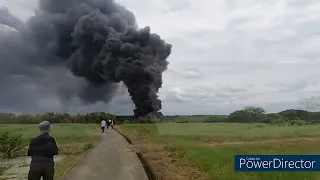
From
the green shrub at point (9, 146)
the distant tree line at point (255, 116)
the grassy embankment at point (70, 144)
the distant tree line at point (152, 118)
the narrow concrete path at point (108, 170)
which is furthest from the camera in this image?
the distant tree line at point (255, 116)

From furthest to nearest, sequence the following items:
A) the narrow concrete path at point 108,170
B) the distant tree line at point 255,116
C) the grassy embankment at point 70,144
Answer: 1. the distant tree line at point 255,116
2. the grassy embankment at point 70,144
3. the narrow concrete path at point 108,170

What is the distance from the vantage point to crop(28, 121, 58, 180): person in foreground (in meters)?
7.60

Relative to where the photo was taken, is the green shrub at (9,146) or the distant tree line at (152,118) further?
the distant tree line at (152,118)

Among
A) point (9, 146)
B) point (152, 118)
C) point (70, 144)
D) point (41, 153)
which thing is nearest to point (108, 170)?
point (41, 153)

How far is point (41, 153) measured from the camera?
759cm

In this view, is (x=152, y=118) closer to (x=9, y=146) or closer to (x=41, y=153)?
(x=9, y=146)

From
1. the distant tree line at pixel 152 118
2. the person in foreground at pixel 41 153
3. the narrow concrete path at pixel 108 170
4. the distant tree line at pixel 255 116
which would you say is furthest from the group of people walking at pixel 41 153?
the distant tree line at pixel 255 116

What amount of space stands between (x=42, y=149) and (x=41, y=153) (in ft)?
0.27

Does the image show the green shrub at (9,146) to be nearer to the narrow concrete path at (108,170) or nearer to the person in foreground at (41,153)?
the narrow concrete path at (108,170)

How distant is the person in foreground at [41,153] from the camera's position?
760 cm

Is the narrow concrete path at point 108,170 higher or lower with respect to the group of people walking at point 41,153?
lower

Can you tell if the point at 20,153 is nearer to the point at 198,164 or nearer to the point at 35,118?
the point at 198,164

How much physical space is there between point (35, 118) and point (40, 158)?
95849 mm

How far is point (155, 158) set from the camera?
58.3 ft
